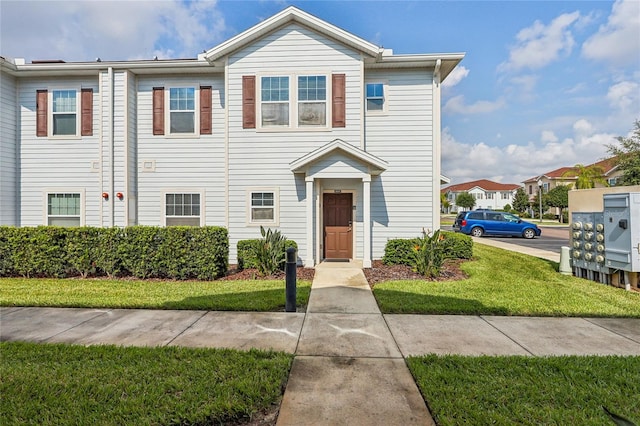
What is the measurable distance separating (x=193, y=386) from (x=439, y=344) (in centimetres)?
321

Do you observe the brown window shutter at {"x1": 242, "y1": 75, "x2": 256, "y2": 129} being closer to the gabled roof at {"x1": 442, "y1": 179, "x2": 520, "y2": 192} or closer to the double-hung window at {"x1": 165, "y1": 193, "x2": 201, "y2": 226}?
the double-hung window at {"x1": 165, "y1": 193, "x2": 201, "y2": 226}

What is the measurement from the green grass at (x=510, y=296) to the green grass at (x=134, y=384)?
3.21 meters

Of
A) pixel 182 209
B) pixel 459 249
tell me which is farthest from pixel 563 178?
pixel 182 209

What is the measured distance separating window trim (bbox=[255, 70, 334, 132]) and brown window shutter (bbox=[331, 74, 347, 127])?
10 cm

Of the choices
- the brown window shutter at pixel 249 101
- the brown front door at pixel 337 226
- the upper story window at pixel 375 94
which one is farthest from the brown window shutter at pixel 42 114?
the upper story window at pixel 375 94

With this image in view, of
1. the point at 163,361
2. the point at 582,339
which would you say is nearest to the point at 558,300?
the point at 582,339

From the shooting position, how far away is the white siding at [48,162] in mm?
11023

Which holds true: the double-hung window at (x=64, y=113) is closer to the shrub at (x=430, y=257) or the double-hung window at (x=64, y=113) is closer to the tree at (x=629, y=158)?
the shrub at (x=430, y=257)

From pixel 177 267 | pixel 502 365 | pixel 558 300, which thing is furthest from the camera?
pixel 177 267

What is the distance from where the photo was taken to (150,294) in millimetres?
6742

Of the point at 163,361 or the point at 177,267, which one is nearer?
the point at 163,361

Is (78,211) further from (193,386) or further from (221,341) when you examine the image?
(193,386)

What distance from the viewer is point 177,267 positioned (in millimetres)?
8336

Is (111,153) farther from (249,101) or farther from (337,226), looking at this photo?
(337,226)
